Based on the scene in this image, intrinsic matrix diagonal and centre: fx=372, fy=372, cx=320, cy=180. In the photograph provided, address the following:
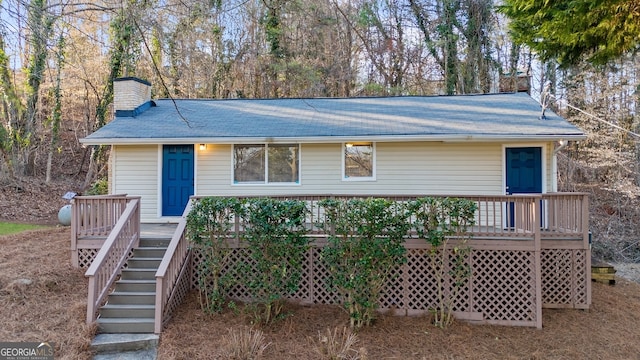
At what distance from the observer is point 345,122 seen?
9.34 metres

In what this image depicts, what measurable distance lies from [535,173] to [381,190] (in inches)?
133

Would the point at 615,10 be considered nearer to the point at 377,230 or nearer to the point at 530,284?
the point at 530,284

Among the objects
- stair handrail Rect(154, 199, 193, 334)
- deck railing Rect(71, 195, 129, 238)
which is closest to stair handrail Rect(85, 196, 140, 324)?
deck railing Rect(71, 195, 129, 238)

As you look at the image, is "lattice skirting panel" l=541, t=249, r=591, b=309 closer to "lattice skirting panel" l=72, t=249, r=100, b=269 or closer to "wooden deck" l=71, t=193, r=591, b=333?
"wooden deck" l=71, t=193, r=591, b=333

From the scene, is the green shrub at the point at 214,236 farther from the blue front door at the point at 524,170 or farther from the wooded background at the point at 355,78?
the wooded background at the point at 355,78

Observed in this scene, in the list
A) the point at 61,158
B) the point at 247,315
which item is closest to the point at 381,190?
the point at 247,315

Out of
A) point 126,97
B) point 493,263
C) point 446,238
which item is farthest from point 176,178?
point 493,263

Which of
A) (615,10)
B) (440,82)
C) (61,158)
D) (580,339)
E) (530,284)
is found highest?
(440,82)

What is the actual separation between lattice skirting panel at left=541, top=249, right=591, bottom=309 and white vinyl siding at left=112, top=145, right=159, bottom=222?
813cm

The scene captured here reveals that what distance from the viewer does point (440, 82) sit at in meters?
19.3

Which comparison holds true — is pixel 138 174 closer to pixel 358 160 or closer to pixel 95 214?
pixel 95 214

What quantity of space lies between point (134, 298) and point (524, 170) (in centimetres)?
802

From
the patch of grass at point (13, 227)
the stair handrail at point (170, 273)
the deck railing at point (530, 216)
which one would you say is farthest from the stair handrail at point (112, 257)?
the patch of grass at point (13, 227)

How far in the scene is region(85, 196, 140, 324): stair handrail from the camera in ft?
16.4
